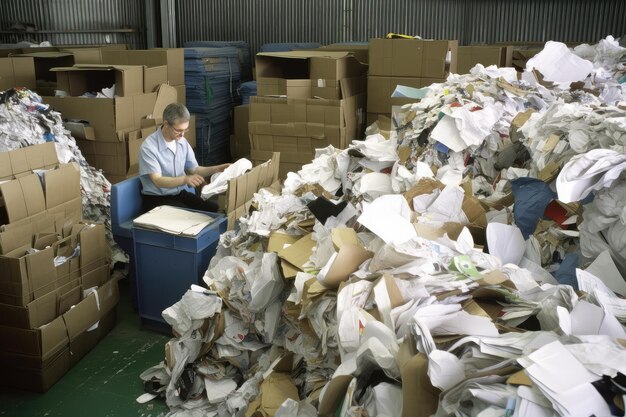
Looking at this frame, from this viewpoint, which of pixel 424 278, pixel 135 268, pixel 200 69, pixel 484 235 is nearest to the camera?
pixel 424 278

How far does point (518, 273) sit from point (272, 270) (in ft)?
3.26

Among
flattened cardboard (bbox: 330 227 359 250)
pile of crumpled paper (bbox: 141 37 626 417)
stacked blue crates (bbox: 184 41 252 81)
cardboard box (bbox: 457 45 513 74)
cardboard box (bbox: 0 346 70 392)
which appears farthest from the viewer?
stacked blue crates (bbox: 184 41 252 81)

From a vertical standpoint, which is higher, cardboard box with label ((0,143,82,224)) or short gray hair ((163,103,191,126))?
short gray hair ((163,103,191,126))

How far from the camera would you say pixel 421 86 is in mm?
4535

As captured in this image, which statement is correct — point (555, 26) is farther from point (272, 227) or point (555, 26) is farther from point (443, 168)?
point (272, 227)

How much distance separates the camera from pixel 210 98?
6.23 metres

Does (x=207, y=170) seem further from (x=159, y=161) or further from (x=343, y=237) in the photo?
(x=343, y=237)

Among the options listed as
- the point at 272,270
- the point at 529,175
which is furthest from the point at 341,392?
the point at 529,175

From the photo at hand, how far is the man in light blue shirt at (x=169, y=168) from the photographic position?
355cm

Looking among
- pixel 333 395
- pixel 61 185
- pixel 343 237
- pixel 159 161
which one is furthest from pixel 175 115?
pixel 333 395

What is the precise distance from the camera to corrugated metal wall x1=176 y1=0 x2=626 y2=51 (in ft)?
21.7

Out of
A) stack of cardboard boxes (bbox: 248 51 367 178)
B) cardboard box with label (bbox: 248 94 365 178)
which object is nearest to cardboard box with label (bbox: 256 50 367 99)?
stack of cardboard boxes (bbox: 248 51 367 178)

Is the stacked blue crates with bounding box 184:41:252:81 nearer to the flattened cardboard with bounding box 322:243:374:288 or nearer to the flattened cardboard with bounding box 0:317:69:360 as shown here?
the flattened cardboard with bounding box 0:317:69:360

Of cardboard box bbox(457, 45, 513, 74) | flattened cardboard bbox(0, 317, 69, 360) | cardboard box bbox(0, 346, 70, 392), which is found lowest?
cardboard box bbox(0, 346, 70, 392)
